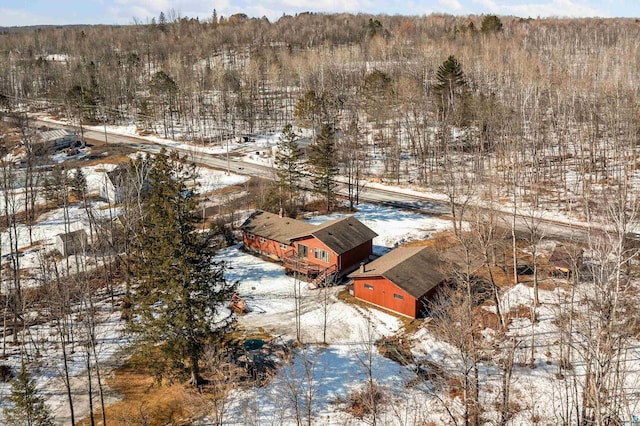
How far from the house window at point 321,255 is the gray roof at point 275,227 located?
1.77 meters

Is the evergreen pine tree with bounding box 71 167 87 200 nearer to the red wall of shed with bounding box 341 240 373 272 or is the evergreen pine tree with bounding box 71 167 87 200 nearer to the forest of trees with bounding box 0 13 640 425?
the forest of trees with bounding box 0 13 640 425

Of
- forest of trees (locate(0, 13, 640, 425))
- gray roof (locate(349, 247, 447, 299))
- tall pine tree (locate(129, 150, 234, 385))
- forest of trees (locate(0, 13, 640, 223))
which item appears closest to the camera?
forest of trees (locate(0, 13, 640, 425))

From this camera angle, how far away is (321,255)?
3694cm

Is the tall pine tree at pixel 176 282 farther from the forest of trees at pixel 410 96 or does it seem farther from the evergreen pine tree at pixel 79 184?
the evergreen pine tree at pixel 79 184

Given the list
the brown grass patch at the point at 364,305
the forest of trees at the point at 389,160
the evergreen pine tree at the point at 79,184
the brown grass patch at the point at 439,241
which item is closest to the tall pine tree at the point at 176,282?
the forest of trees at the point at 389,160

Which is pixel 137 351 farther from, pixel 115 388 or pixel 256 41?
pixel 256 41

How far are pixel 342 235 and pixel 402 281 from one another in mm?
8059

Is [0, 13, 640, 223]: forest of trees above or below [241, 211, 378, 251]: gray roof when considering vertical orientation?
above

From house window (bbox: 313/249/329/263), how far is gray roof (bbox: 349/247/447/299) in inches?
167

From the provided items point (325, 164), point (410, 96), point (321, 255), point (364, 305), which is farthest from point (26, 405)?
point (410, 96)

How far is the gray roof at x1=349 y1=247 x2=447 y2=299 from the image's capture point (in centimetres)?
3066

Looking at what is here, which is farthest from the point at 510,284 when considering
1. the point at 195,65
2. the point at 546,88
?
the point at 195,65

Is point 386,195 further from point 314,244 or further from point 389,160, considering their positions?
point 314,244

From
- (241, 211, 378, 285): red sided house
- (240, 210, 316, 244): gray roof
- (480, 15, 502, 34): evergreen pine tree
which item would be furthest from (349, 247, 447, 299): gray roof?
(480, 15, 502, 34): evergreen pine tree
